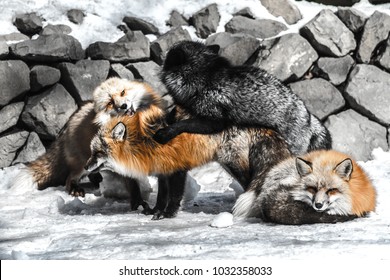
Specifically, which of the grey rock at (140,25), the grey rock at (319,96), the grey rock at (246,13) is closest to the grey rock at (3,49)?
the grey rock at (140,25)

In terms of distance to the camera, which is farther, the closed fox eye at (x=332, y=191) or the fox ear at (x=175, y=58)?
the fox ear at (x=175, y=58)

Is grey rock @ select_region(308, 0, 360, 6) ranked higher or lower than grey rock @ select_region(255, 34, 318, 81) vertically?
higher

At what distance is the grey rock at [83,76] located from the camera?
22.4ft

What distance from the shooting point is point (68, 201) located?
534 centimetres

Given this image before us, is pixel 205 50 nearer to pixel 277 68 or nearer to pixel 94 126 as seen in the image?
pixel 94 126

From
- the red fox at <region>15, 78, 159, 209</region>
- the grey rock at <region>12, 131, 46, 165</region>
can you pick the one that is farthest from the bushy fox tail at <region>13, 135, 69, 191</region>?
the grey rock at <region>12, 131, 46, 165</region>

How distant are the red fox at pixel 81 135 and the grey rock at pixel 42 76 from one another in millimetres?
895

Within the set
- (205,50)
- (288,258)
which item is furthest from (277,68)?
(288,258)

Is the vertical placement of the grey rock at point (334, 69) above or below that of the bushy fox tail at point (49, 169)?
above

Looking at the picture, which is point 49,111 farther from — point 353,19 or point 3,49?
point 353,19

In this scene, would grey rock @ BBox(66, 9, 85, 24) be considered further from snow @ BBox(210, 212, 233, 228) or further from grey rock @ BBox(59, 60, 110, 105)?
snow @ BBox(210, 212, 233, 228)

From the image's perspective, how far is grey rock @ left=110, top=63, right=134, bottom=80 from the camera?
6980 mm

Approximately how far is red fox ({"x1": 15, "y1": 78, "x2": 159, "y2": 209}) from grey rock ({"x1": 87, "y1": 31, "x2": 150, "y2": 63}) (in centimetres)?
124

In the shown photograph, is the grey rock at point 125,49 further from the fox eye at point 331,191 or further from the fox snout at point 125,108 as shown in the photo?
the fox eye at point 331,191
